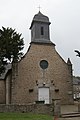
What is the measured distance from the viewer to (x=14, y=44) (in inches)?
1054

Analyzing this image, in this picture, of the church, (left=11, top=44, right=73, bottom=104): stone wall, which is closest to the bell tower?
the church

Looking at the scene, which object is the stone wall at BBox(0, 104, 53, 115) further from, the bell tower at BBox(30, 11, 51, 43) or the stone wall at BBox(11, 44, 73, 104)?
the bell tower at BBox(30, 11, 51, 43)

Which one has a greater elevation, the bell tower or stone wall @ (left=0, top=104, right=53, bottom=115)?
the bell tower

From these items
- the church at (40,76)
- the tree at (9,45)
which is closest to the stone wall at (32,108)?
the tree at (9,45)

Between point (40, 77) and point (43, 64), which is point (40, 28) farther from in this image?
point (40, 77)

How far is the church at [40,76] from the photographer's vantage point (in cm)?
3050

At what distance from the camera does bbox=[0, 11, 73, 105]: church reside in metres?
30.5

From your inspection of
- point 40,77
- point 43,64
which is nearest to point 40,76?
point 40,77

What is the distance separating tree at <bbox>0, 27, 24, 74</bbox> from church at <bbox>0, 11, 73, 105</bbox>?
3.84 m

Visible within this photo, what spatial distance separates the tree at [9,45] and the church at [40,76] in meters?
3.84

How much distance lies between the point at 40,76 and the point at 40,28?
6918mm

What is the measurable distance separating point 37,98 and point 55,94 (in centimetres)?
239

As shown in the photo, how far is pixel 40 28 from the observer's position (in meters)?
34.5

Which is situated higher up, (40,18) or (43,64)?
(40,18)
